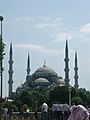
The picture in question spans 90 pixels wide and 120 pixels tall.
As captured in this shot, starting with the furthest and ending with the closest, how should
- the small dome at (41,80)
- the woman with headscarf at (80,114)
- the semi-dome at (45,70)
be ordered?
the semi-dome at (45,70) < the small dome at (41,80) < the woman with headscarf at (80,114)

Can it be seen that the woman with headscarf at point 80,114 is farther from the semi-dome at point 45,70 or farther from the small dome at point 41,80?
the semi-dome at point 45,70

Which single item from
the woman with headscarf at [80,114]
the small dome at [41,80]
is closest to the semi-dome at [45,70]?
the small dome at [41,80]

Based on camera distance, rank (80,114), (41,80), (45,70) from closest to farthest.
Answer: (80,114) < (41,80) < (45,70)

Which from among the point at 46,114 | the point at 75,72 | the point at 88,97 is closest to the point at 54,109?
the point at 46,114

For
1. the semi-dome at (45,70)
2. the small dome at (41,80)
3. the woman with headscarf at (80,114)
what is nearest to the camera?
the woman with headscarf at (80,114)

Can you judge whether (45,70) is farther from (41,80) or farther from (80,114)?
(80,114)

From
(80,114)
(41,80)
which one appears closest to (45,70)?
(41,80)

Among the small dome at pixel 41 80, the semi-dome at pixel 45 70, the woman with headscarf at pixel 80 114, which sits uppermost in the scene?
the semi-dome at pixel 45 70

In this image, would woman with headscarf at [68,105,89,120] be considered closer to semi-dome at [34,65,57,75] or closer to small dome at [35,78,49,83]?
small dome at [35,78,49,83]

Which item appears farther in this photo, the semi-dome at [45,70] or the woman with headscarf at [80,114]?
the semi-dome at [45,70]

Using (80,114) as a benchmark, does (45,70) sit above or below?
above

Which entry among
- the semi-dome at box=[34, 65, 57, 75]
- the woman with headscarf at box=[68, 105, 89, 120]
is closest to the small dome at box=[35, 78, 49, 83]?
the semi-dome at box=[34, 65, 57, 75]

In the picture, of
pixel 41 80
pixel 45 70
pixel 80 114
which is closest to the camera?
pixel 80 114

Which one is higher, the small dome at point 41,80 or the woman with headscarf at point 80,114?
the woman with headscarf at point 80,114
